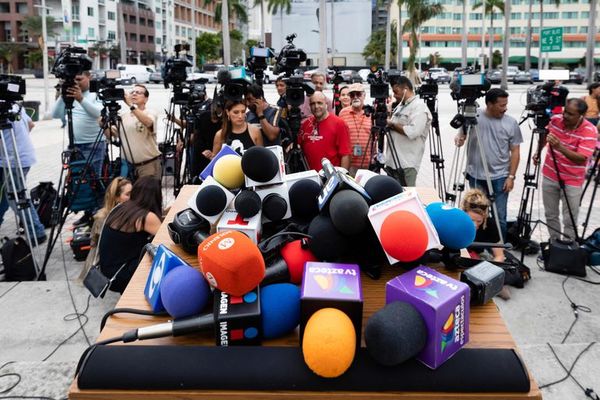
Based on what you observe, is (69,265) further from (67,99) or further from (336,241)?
(336,241)

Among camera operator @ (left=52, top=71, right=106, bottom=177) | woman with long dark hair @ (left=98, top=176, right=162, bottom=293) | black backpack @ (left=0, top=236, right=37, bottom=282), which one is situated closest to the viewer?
woman with long dark hair @ (left=98, top=176, right=162, bottom=293)

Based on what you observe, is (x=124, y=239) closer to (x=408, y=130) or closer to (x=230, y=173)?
(x=230, y=173)

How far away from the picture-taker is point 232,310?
1.44 m

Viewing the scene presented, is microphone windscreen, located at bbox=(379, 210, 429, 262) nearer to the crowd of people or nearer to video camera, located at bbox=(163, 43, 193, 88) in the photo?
the crowd of people

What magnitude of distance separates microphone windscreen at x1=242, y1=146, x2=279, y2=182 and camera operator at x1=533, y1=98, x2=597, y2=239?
3.38 m

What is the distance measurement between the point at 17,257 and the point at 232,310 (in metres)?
3.56

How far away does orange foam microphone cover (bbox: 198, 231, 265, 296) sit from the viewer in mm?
1389

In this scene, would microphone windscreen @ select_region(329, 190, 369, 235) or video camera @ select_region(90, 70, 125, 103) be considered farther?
video camera @ select_region(90, 70, 125, 103)

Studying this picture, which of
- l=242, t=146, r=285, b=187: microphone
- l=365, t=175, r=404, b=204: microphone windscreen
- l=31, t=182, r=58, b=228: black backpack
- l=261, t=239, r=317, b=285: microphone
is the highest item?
l=242, t=146, r=285, b=187: microphone

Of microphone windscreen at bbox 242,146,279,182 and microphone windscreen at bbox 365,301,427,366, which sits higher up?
microphone windscreen at bbox 242,146,279,182

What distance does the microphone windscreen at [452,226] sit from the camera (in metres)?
1.75

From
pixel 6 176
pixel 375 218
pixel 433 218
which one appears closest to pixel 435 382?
pixel 375 218

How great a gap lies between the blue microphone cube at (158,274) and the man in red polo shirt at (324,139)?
2803mm

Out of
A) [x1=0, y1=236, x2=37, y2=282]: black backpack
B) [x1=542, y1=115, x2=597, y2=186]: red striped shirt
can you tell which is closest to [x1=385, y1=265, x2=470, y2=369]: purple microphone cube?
[x1=542, y1=115, x2=597, y2=186]: red striped shirt
